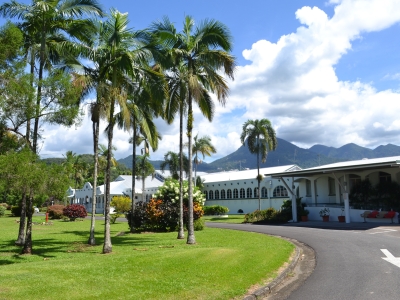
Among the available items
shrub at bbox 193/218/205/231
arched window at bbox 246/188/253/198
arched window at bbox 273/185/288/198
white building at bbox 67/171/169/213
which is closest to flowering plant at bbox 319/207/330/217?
arched window at bbox 273/185/288/198

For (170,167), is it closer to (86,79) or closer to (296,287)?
(86,79)

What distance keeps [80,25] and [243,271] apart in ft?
33.7

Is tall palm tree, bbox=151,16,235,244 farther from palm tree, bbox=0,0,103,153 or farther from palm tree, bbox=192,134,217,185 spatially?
palm tree, bbox=192,134,217,185

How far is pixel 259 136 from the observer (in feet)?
131

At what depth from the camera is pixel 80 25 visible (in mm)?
14422

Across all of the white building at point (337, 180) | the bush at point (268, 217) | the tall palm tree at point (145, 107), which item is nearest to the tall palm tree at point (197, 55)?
the tall palm tree at point (145, 107)

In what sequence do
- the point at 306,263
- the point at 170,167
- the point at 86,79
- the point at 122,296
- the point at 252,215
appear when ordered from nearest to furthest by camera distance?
the point at 122,296
the point at 306,263
the point at 86,79
the point at 252,215
the point at 170,167

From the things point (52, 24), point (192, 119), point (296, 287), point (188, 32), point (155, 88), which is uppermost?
point (188, 32)

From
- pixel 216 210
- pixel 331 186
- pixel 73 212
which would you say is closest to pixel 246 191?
pixel 216 210

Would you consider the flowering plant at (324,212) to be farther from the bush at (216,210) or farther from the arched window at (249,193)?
the arched window at (249,193)

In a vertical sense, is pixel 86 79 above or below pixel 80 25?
below

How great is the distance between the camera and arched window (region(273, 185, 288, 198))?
140 ft

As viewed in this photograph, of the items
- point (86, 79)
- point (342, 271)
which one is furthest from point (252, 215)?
point (342, 271)

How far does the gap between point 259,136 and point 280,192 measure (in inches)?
287
